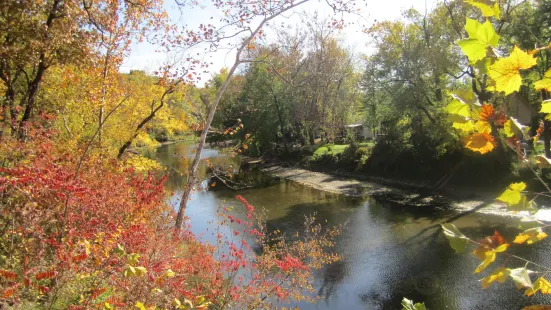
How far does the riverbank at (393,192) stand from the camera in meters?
16.4

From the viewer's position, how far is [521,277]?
36.0 inches

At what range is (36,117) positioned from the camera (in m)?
9.14

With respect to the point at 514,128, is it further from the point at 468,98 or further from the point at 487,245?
the point at 487,245

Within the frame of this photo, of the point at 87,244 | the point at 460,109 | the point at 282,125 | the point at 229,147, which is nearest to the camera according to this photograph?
the point at 460,109

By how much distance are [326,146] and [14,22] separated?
26359mm

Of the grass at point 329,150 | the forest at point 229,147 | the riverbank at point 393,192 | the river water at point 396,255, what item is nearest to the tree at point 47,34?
the forest at point 229,147

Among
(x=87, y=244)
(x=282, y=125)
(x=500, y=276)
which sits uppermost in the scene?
(x=282, y=125)

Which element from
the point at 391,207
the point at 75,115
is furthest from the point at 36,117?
the point at 391,207

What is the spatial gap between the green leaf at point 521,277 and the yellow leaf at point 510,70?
48 cm

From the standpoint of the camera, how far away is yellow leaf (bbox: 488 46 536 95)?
0.97 metres

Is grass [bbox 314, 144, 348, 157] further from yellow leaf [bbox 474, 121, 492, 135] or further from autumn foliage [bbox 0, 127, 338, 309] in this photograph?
yellow leaf [bbox 474, 121, 492, 135]

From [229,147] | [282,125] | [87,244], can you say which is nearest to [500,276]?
[87,244]

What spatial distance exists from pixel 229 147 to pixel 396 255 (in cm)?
778

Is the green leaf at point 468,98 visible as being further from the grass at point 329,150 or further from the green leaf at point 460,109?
the grass at point 329,150
